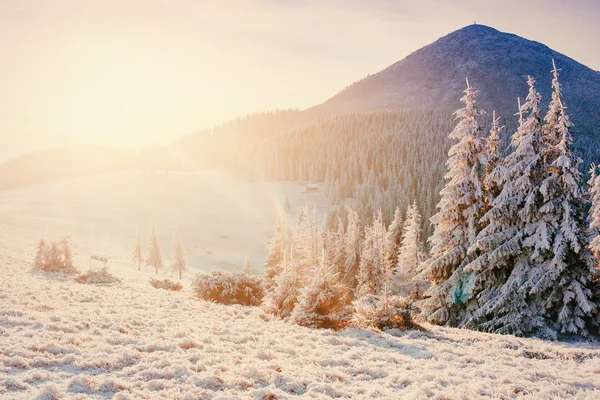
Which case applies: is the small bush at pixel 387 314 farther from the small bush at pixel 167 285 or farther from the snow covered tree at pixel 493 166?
the small bush at pixel 167 285

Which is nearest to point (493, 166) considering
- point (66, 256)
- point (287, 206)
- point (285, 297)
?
point (285, 297)

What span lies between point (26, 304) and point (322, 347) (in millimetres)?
13414

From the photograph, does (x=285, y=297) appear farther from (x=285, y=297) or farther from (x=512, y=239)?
(x=512, y=239)

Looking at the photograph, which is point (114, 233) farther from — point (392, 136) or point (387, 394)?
point (392, 136)

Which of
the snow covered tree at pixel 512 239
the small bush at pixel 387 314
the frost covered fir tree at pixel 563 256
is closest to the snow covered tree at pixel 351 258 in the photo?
the snow covered tree at pixel 512 239

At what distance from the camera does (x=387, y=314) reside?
18609mm

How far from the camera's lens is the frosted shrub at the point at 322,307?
59.5 feet

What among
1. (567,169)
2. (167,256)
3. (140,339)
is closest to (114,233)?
(167,256)

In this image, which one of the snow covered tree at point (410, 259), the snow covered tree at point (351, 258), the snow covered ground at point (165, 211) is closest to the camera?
the snow covered tree at point (410, 259)

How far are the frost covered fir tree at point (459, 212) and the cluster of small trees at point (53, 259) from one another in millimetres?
29414

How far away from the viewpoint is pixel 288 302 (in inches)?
818

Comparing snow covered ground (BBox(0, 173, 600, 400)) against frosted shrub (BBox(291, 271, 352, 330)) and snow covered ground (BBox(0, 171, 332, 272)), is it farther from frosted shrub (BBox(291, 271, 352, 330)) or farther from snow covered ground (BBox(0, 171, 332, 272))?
snow covered ground (BBox(0, 171, 332, 272))

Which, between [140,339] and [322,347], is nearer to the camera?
Answer: [140,339]

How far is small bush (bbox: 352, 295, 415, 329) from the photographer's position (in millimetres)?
18375
